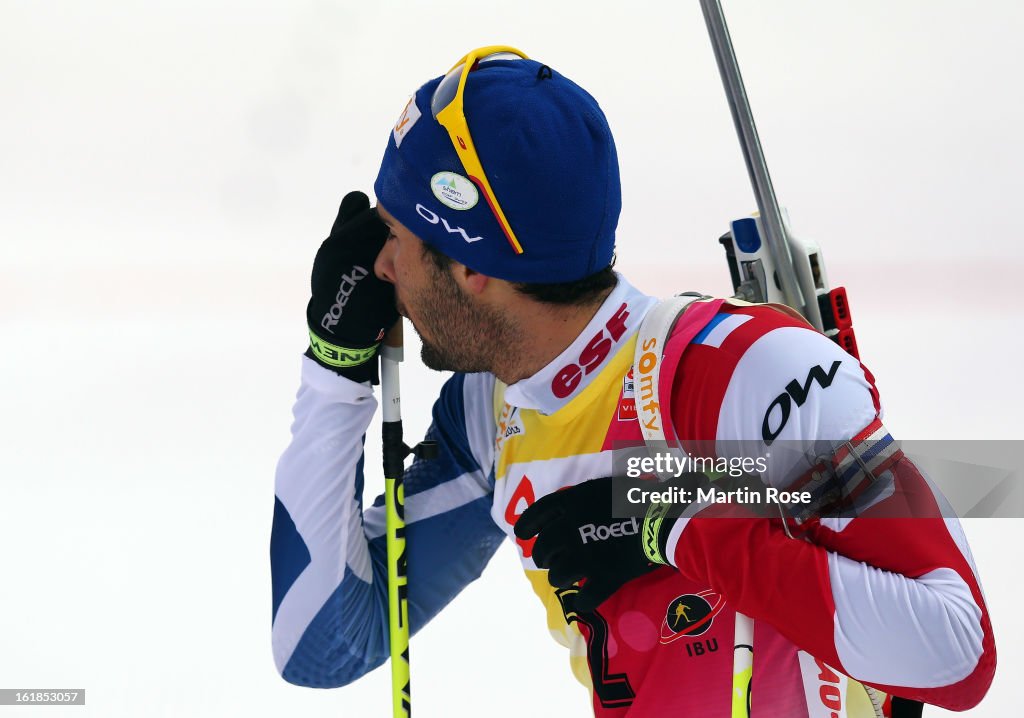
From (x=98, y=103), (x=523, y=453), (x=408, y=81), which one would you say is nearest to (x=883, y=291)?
(x=408, y=81)

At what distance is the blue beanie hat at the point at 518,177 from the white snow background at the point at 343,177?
234 centimetres

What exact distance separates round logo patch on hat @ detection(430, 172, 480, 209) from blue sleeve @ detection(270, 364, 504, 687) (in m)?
0.41

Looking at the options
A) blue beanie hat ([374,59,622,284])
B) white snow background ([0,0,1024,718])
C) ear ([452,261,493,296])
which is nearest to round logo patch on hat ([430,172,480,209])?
blue beanie hat ([374,59,622,284])

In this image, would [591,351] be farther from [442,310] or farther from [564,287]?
[442,310]

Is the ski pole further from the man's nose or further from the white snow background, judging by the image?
the white snow background

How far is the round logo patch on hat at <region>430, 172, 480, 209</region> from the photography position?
1.54m

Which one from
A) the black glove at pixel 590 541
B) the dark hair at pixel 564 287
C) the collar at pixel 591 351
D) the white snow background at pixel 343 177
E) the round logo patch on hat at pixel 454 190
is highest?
the white snow background at pixel 343 177

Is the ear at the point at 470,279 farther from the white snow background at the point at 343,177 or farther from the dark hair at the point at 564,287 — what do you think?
the white snow background at the point at 343,177

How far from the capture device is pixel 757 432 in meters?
1.37

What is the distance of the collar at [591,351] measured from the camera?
1610mm

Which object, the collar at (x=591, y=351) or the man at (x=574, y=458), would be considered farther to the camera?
the collar at (x=591, y=351)

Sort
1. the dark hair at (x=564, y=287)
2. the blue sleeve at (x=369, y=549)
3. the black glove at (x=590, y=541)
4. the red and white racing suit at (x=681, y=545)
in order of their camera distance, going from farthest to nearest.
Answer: the blue sleeve at (x=369, y=549) → the dark hair at (x=564, y=287) → the black glove at (x=590, y=541) → the red and white racing suit at (x=681, y=545)

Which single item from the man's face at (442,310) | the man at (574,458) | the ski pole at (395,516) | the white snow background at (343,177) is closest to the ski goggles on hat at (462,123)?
the man at (574,458)

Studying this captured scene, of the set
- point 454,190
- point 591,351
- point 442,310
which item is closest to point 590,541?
point 591,351
